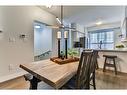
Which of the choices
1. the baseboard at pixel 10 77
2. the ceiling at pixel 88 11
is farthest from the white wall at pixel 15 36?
the ceiling at pixel 88 11

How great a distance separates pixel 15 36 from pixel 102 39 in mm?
7595

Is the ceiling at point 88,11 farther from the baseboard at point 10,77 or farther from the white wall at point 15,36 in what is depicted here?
the baseboard at point 10,77

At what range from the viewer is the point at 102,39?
32.4ft

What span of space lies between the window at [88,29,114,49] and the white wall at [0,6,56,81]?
6057 millimetres

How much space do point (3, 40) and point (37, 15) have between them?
1.84 metres

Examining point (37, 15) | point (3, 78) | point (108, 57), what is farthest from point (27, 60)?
point (108, 57)

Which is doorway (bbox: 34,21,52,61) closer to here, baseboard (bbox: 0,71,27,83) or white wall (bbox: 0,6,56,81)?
white wall (bbox: 0,6,56,81)

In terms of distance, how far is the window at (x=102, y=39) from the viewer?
931 cm

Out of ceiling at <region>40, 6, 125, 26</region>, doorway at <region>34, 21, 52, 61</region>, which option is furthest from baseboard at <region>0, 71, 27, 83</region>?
doorway at <region>34, 21, 52, 61</region>

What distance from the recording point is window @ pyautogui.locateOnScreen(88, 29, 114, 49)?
9.31 metres

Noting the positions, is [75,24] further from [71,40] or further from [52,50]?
[52,50]

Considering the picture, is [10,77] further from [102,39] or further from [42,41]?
[102,39]

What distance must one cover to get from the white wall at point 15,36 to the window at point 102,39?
6.06 metres

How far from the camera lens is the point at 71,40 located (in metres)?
8.75
